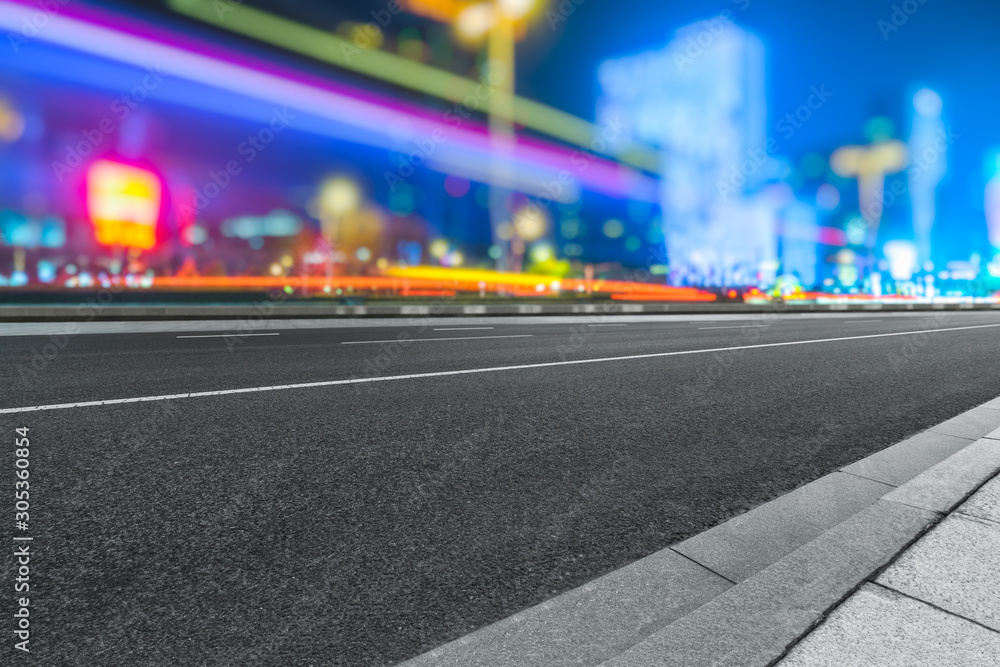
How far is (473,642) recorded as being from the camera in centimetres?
162

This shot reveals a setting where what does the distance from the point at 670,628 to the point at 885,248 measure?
146 metres

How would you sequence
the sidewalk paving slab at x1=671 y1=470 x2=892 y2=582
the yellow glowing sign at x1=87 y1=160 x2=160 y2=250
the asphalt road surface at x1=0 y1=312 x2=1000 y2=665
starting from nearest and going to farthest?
the asphalt road surface at x1=0 y1=312 x2=1000 y2=665 → the sidewalk paving slab at x1=671 y1=470 x2=892 y2=582 → the yellow glowing sign at x1=87 y1=160 x2=160 y2=250

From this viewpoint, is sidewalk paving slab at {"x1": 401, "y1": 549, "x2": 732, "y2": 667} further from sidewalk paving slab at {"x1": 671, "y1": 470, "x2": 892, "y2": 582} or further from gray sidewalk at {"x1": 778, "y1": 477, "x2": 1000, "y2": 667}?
gray sidewalk at {"x1": 778, "y1": 477, "x2": 1000, "y2": 667}

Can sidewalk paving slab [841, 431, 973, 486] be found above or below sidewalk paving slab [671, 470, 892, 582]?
below

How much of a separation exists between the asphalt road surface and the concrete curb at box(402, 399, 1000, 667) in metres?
0.14

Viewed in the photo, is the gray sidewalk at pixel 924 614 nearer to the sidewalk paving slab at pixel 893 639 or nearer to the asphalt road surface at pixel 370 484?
the sidewalk paving slab at pixel 893 639

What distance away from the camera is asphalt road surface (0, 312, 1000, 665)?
1.75m

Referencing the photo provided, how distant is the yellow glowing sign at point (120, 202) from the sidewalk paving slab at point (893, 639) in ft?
165

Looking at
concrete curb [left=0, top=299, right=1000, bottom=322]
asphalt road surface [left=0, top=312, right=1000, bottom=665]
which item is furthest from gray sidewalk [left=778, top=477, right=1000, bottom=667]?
concrete curb [left=0, top=299, right=1000, bottom=322]

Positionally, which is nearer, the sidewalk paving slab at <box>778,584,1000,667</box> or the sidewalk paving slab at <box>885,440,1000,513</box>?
the sidewalk paving slab at <box>778,584,1000,667</box>

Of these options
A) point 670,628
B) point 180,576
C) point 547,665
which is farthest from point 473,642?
point 180,576

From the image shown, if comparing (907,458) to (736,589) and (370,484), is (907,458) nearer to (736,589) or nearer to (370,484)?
(736,589)

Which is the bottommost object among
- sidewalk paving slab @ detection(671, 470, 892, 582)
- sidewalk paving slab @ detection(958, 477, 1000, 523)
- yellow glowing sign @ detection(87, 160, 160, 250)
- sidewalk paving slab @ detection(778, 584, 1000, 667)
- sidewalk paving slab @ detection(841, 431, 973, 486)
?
sidewalk paving slab @ detection(841, 431, 973, 486)

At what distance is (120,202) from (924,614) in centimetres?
5133
